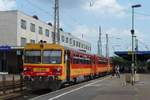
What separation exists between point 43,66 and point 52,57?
85 cm

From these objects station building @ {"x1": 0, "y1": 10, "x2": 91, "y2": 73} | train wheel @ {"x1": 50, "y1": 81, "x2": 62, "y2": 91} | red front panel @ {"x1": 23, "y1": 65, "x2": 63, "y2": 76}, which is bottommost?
train wheel @ {"x1": 50, "y1": 81, "x2": 62, "y2": 91}

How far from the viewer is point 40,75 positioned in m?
28.8

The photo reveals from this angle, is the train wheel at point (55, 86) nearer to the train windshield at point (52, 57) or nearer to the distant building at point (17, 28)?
the train windshield at point (52, 57)

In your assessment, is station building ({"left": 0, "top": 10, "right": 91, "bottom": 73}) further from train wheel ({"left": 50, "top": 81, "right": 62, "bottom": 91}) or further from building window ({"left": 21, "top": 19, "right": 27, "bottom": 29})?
train wheel ({"left": 50, "top": 81, "right": 62, "bottom": 91})

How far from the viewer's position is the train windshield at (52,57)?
95.4ft

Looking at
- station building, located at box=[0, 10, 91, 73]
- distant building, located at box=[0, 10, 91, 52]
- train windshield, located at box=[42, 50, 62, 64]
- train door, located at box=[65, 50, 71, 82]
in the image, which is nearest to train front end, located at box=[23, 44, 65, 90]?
train windshield, located at box=[42, 50, 62, 64]

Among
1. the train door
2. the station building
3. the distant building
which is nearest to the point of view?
the train door

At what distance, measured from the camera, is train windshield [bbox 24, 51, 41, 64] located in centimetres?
2930

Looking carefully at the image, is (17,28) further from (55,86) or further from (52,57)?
(55,86)

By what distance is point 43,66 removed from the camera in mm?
28984

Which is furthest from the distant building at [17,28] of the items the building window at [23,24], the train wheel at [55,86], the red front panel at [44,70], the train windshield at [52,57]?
the train wheel at [55,86]

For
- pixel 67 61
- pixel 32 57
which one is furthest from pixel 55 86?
pixel 67 61

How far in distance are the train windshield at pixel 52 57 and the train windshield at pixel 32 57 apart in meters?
0.39

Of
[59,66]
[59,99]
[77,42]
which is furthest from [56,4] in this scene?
[77,42]
